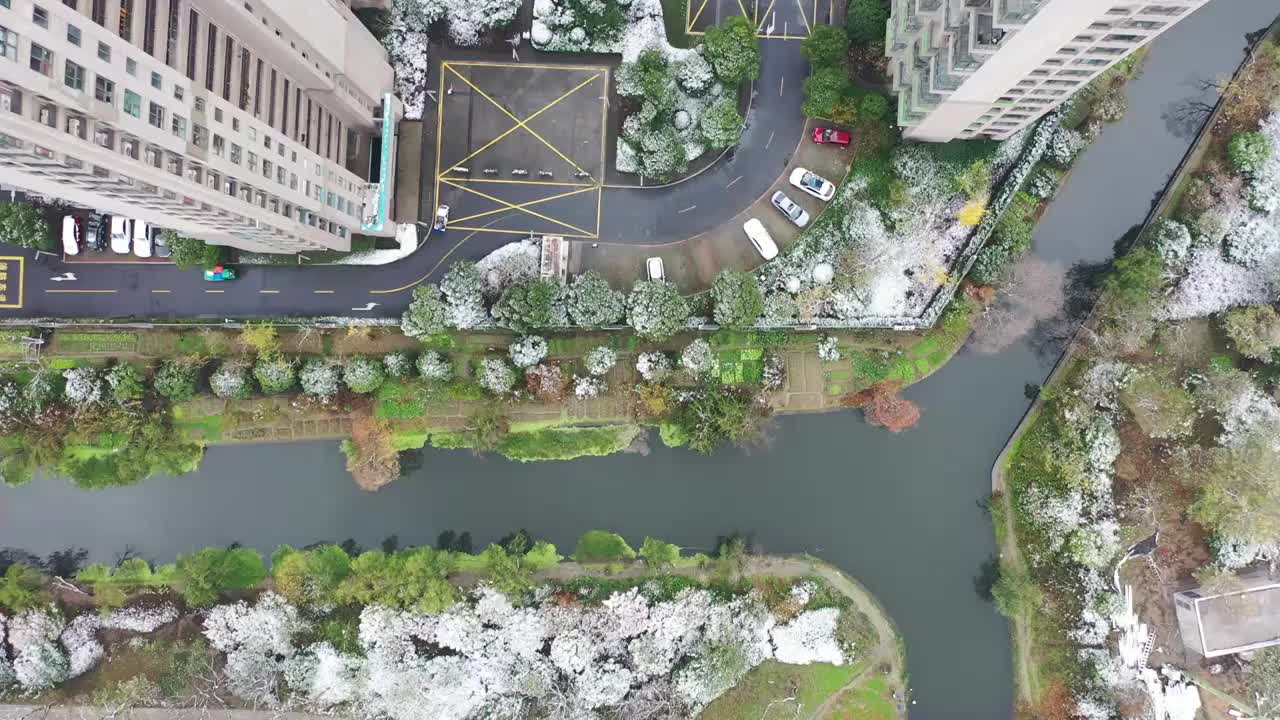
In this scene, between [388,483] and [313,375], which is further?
[388,483]

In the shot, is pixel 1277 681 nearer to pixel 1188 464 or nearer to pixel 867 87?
pixel 1188 464

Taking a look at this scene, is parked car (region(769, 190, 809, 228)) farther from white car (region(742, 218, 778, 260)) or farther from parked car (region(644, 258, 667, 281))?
parked car (region(644, 258, 667, 281))

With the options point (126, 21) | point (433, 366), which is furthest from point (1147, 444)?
point (126, 21)

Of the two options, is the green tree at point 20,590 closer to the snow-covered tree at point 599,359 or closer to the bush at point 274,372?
the bush at point 274,372

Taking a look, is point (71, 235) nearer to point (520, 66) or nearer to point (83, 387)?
point (83, 387)

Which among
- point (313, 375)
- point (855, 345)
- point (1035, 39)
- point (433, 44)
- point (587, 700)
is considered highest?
point (433, 44)

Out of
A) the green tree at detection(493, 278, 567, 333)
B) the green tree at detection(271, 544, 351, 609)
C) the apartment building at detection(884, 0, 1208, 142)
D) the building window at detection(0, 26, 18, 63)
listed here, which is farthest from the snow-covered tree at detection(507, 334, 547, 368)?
the building window at detection(0, 26, 18, 63)

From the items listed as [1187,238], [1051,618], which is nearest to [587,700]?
[1051,618]

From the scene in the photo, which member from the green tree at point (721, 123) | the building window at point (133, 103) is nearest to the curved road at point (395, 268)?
the green tree at point (721, 123)
